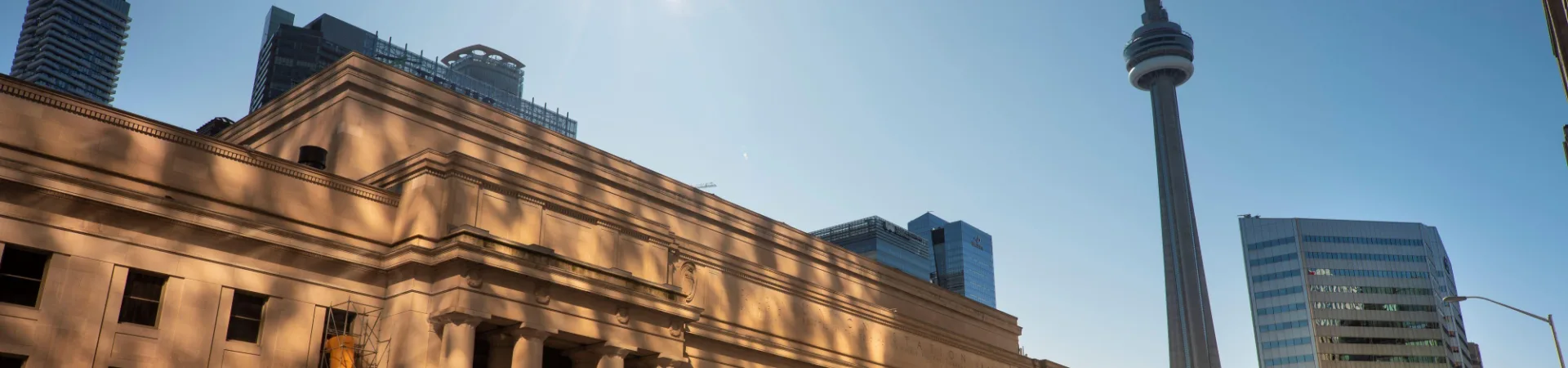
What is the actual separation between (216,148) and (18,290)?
22.9ft

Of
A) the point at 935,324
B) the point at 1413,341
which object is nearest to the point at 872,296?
the point at 935,324

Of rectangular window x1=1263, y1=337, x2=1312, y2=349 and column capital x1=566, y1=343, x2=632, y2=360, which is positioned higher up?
rectangular window x1=1263, y1=337, x2=1312, y2=349

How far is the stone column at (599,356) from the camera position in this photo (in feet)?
131

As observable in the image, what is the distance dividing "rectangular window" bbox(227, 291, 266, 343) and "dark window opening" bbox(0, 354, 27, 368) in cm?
530

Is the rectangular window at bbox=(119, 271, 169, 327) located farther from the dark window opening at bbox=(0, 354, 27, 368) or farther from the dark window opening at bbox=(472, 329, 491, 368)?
the dark window opening at bbox=(472, 329, 491, 368)

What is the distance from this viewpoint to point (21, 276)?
2978cm

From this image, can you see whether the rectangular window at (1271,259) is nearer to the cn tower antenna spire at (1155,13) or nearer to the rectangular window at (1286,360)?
the rectangular window at (1286,360)

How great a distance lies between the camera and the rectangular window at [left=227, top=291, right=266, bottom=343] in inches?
1328

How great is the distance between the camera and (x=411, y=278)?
36.8 metres

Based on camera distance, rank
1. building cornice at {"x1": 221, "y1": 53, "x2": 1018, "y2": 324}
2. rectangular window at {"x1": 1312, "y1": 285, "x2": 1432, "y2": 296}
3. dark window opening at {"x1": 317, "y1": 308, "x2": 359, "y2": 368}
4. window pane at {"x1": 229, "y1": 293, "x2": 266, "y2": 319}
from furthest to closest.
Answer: rectangular window at {"x1": 1312, "y1": 285, "x2": 1432, "y2": 296} → building cornice at {"x1": 221, "y1": 53, "x2": 1018, "y2": 324} → dark window opening at {"x1": 317, "y1": 308, "x2": 359, "y2": 368} → window pane at {"x1": 229, "y1": 293, "x2": 266, "y2": 319}

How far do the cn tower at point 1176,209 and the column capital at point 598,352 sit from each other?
153 metres

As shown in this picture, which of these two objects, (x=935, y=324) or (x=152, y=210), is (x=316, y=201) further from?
(x=935, y=324)

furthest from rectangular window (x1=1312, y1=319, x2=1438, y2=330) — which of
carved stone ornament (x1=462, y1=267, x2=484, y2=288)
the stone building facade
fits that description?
carved stone ornament (x1=462, y1=267, x2=484, y2=288)

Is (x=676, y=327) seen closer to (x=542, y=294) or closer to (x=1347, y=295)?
(x=542, y=294)
